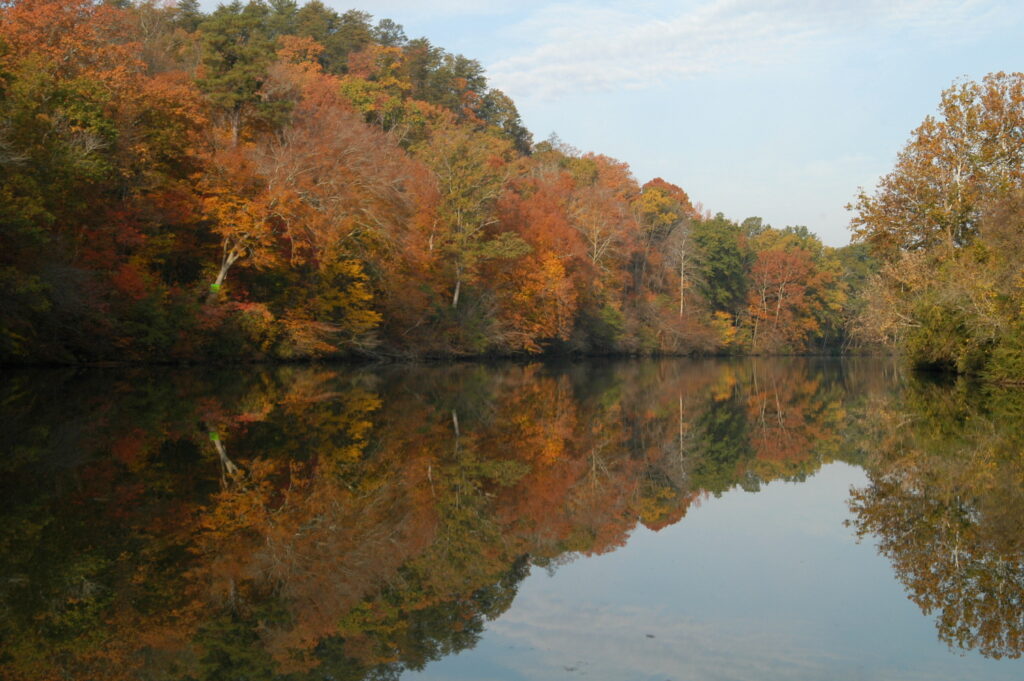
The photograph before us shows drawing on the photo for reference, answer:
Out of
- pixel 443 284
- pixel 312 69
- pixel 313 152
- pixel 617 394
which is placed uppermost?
pixel 312 69

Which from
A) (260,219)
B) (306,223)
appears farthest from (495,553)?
(306,223)

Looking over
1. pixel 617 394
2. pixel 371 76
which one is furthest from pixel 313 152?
pixel 371 76

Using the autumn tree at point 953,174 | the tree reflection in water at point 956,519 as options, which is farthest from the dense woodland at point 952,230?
the tree reflection in water at point 956,519

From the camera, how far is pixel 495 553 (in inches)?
256

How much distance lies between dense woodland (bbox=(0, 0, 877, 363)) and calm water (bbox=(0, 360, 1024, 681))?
11332 mm

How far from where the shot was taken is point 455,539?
22.6 feet

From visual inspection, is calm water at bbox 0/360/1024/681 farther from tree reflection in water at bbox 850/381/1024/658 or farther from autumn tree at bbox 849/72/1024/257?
autumn tree at bbox 849/72/1024/257

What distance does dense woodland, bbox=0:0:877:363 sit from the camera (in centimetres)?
2309

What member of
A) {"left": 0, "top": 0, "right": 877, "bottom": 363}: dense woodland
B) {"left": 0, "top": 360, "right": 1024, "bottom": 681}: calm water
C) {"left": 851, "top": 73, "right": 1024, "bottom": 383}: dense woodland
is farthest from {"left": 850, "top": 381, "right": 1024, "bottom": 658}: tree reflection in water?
{"left": 0, "top": 0, "right": 877, "bottom": 363}: dense woodland

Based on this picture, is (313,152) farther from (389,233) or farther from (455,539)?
(455,539)

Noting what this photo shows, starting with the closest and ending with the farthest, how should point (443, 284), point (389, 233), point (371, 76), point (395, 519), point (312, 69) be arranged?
point (395, 519) → point (389, 233) → point (443, 284) → point (312, 69) → point (371, 76)

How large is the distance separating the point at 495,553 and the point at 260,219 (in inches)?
1053

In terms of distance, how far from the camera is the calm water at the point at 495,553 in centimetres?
447

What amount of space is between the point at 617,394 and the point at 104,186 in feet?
52.9
